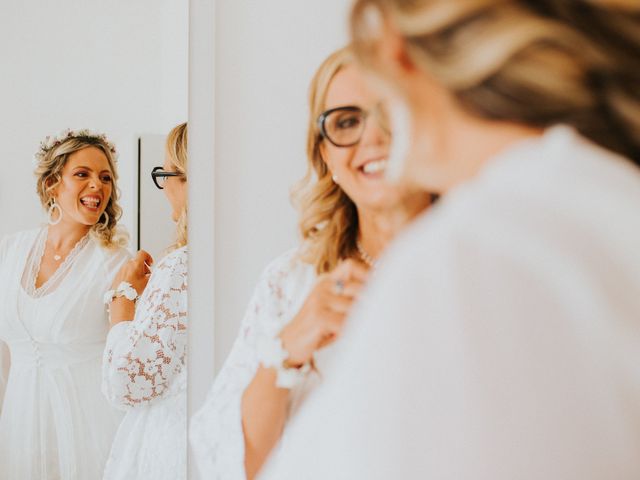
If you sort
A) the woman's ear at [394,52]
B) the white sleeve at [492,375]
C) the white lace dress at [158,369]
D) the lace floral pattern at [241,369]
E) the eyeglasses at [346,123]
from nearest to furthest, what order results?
1. the white sleeve at [492,375]
2. the woman's ear at [394,52]
3. the eyeglasses at [346,123]
4. the lace floral pattern at [241,369]
5. the white lace dress at [158,369]

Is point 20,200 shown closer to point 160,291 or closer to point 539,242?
point 160,291

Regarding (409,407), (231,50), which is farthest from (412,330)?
(231,50)

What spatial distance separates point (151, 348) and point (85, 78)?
21.7 inches

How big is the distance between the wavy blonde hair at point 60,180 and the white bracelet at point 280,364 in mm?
501

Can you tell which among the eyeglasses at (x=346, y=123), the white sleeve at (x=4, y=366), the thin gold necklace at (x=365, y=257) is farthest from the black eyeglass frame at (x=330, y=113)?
the white sleeve at (x=4, y=366)

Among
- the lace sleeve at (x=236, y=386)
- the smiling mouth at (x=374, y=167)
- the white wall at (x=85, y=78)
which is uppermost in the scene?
the white wall at (x=85, y=78)

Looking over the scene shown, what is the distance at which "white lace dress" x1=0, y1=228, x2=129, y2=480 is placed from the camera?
1371mm

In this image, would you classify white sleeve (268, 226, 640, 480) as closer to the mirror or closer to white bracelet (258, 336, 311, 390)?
white bracelet (258, 336, 311, 390)

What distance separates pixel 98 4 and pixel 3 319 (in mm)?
649

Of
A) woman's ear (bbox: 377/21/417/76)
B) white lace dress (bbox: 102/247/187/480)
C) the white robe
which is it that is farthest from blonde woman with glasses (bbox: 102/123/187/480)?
the white robe

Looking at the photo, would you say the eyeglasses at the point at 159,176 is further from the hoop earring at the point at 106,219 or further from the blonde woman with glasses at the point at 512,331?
the blonde woman with glasses at the point at 512,331

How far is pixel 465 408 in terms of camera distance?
543mm

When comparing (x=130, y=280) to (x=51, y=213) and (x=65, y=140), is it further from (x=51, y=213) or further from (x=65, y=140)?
(x=65, y=140)

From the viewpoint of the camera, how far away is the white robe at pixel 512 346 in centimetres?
54
